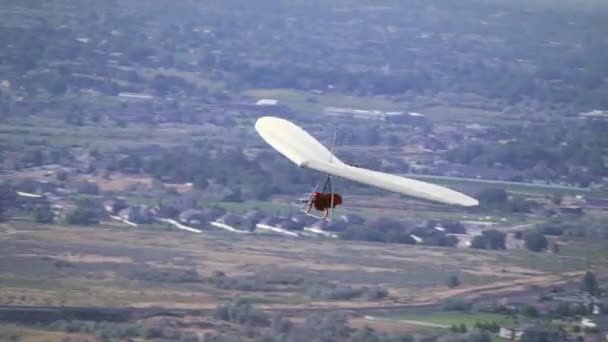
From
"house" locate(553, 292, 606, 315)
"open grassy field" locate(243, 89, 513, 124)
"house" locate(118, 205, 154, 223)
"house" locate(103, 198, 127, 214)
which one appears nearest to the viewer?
"house" locate(553, 292, 606, 315)

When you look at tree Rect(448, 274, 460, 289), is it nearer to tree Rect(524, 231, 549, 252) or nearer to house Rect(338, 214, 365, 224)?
tree Rect(524, 231, 549, 252)

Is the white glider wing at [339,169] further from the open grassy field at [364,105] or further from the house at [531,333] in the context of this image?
the open grassy field at [364,105]

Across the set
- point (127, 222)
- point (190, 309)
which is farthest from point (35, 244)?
point (190, 309)

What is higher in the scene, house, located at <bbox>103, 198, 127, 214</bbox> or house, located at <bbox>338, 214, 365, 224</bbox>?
house, located at <bbox>338, 214, 365, 224</bbox>

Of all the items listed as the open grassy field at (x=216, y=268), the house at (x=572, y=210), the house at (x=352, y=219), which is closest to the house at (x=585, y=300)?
the open grassy field at (x=216, y=268)

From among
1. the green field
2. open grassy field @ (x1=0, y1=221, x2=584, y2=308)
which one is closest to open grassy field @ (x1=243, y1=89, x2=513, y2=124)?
open grassy field @ (x1=0, y1=221, x2=584, y2=308)

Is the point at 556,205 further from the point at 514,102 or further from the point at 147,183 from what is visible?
the point at 514,102

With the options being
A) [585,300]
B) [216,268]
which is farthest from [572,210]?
[216,268]

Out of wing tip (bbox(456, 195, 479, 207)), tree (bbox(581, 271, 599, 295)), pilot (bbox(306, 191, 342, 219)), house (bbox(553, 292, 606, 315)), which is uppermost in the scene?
wing tip (bbox(456, 195, 479, 207))
